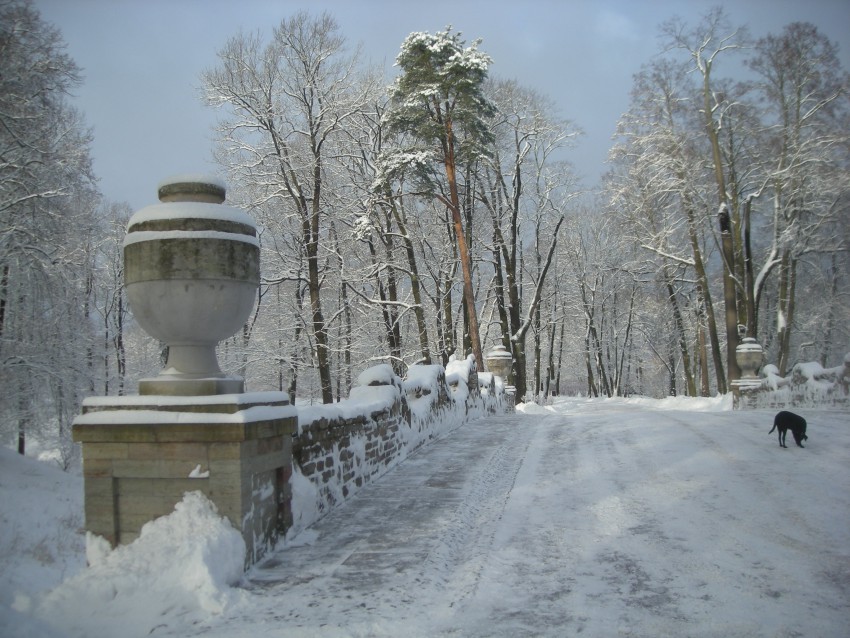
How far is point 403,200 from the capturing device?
25453 millimetres

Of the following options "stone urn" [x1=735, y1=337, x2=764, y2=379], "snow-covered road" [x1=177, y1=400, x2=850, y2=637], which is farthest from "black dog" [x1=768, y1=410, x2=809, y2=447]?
"stone urn" [x1=735, y1=337, x2=764, y2=379]

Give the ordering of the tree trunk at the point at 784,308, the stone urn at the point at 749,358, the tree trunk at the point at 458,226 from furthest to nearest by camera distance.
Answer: the tree trunk at the point at 784,308
the tree trunk at the point at 458,226
the stone urn at the point at 749,358

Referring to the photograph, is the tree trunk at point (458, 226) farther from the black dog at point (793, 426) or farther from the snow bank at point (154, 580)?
the snow bank at point (154, 580)

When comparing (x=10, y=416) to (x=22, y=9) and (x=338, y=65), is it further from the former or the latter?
(x=338, y=65)

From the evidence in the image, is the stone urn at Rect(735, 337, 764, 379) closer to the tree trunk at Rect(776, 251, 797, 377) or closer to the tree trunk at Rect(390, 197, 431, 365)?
the tree trunk at Rect(776, 251, 797, 377)

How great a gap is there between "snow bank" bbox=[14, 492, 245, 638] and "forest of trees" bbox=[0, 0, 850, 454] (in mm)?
11730

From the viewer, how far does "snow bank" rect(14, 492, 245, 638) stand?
346 centimetres

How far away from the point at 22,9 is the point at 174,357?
38.9 ft

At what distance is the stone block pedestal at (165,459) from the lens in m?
4.25

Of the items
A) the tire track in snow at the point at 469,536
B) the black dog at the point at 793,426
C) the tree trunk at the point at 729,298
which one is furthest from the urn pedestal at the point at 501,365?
the tire track in snow at the point at 469,536

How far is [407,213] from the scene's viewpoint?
2573 centimetres

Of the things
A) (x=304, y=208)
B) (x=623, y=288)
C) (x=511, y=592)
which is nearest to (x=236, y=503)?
(x=511, y=592)

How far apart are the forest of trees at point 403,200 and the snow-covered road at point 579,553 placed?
1194cm

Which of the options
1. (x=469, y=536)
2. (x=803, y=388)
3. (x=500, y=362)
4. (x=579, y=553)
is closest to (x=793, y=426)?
(x=579, y=553)
